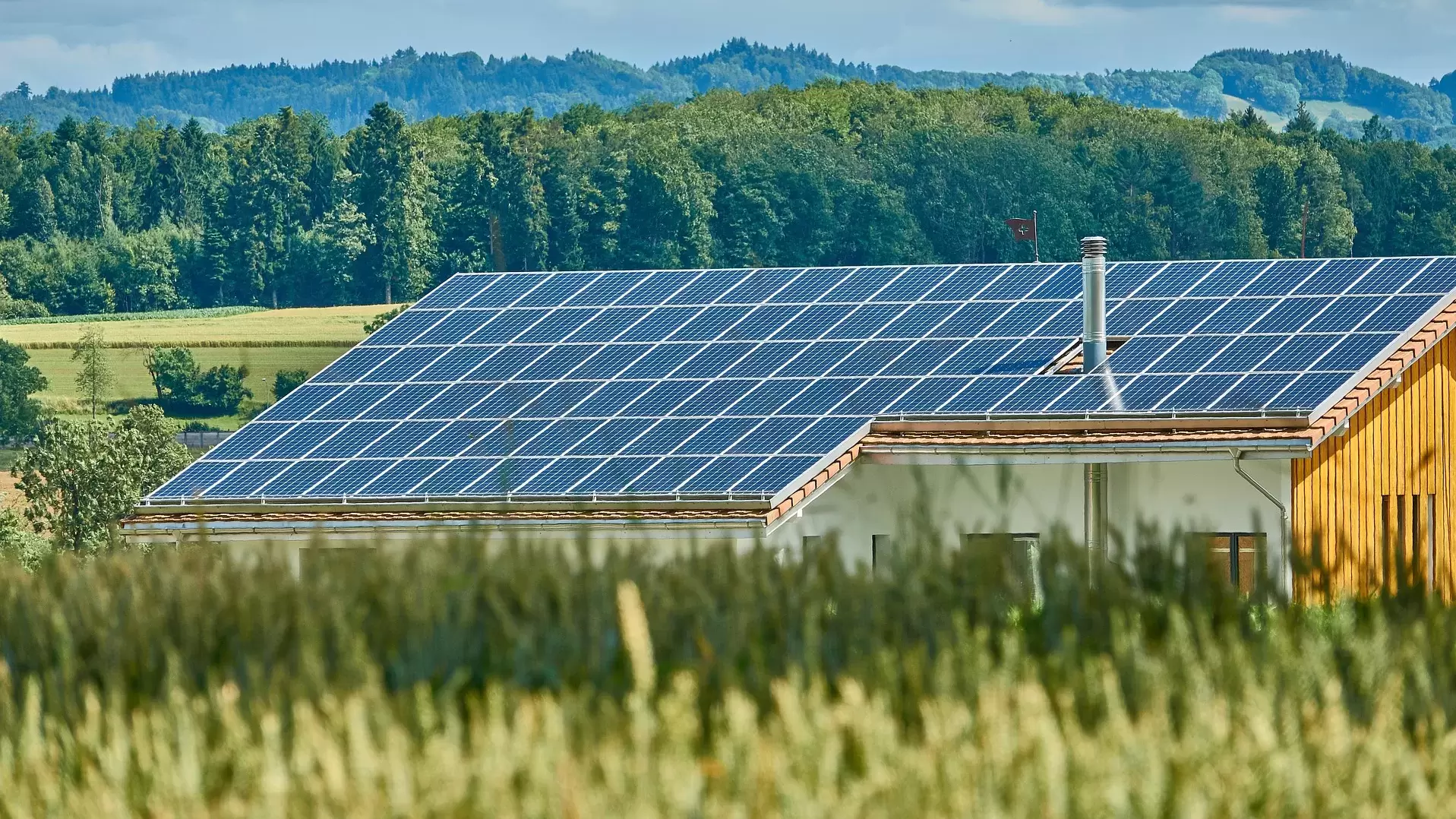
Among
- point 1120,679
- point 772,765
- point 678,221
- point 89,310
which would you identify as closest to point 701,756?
point 772,765

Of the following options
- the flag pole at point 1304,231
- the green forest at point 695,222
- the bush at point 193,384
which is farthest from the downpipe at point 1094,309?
the green forest at point 695,222

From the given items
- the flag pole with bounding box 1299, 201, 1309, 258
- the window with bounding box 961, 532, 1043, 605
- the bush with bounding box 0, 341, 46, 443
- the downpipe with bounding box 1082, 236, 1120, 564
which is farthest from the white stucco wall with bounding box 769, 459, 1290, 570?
the bush with bounding box 0, 341, 46, 443

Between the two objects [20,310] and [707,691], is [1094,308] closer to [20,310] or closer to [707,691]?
[707,691]

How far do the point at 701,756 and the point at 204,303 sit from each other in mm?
193056

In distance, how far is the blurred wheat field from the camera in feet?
34.4

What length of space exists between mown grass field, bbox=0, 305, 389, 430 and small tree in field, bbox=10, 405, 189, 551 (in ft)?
185

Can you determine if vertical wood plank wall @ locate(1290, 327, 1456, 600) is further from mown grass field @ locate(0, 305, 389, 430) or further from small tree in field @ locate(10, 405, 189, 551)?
mown grass field @ locate(0, 305, 389, 430)

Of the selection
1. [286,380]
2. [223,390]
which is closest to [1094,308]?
[286,380]

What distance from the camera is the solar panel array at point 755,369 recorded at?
31219 mm

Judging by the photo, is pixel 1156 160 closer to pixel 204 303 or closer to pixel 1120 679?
pixel 204 303

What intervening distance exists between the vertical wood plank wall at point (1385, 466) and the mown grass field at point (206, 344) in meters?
128

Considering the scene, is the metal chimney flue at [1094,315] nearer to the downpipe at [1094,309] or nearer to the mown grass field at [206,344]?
the downpipe at [1094,309]

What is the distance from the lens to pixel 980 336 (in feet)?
114

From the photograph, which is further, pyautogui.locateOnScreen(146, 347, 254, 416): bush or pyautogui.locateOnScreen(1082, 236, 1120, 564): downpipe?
pyautogui.locateOnScreen(146, 347, 254, 416): bush
